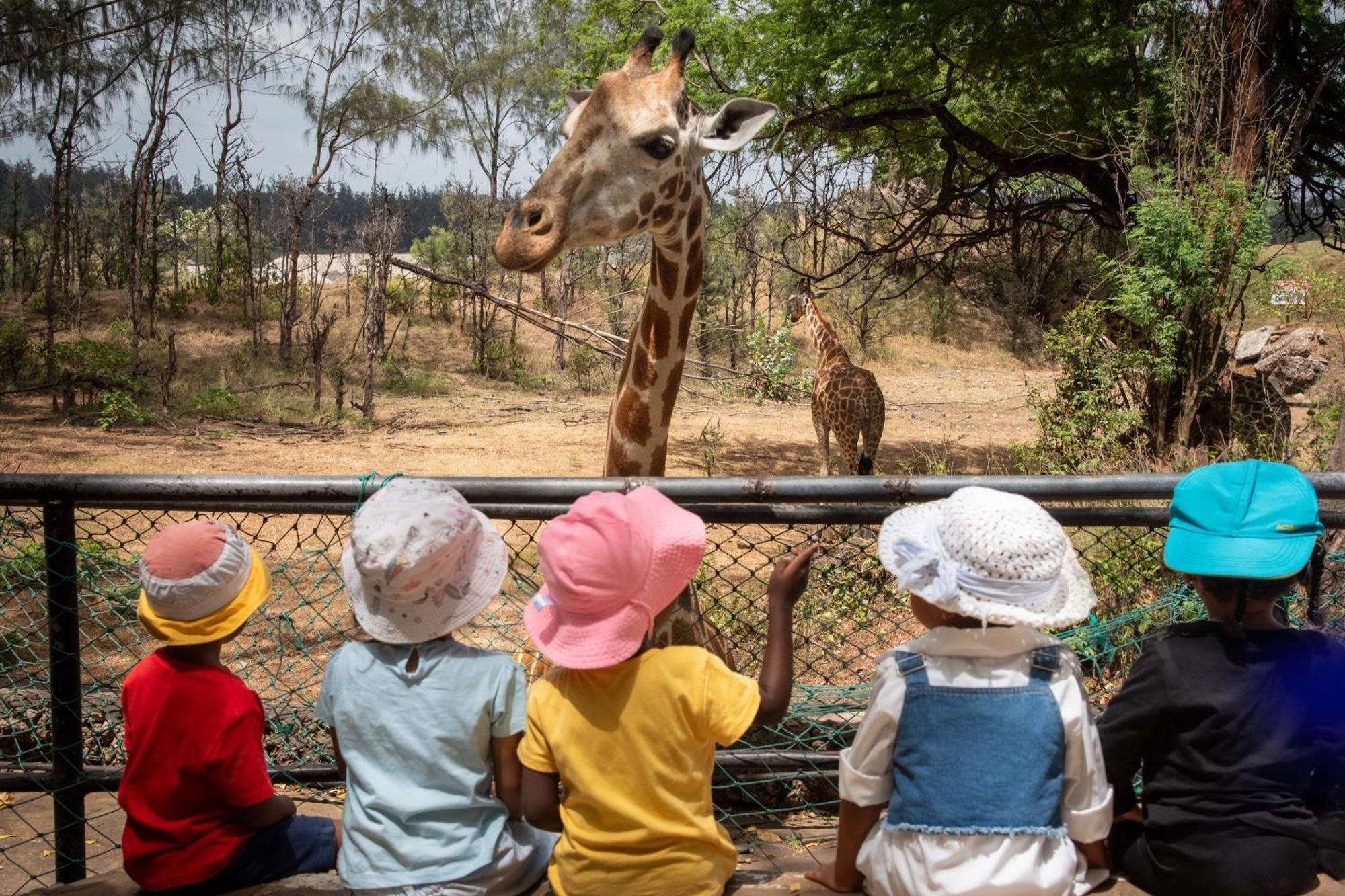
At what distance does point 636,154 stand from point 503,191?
18879 millimetres

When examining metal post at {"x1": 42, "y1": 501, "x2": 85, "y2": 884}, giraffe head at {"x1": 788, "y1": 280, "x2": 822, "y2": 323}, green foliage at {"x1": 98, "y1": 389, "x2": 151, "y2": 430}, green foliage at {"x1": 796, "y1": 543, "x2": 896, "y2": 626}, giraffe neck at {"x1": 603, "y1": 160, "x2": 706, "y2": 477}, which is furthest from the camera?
green foliage at {"x1": 98, "y1": 389, "x2": 151, "y2": 430}

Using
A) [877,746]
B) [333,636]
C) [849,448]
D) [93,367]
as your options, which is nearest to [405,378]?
[93,367]

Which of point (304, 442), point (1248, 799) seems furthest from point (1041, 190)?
point (1248, 799)

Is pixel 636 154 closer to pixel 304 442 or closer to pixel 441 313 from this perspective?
pixel 304 442

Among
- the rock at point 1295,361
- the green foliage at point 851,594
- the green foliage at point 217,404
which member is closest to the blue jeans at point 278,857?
the green foliage at point 851,594

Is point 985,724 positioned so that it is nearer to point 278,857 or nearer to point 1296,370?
point 278,857

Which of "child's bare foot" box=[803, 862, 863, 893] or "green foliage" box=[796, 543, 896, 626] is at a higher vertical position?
"child's bare foot" box=[803, 862, 863, 893]

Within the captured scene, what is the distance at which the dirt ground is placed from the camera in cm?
1034

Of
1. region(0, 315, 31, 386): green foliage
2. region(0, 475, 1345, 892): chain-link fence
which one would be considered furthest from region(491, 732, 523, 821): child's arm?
region(0, 315, 31, 386): green foliage

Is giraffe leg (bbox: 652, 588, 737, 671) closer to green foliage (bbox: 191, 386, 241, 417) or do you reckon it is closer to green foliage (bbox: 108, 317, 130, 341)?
green foliage (bbox: 191, 386, 241, 417)

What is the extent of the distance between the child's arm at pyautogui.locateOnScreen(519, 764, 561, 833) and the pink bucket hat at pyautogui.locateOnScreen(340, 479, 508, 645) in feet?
1.06

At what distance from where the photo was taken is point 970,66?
8898 millimetres

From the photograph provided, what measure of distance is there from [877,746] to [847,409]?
6961 mm

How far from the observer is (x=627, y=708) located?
1875 mm
